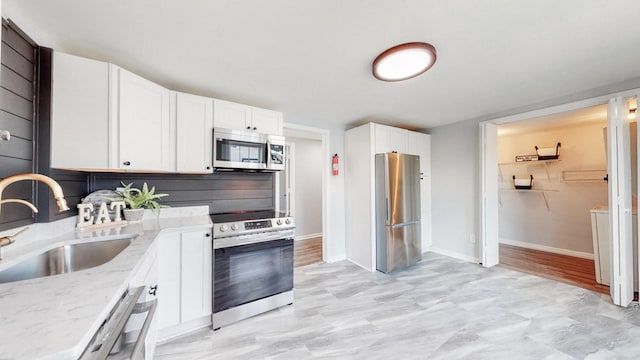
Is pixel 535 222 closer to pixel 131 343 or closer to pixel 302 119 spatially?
pixel 302 119

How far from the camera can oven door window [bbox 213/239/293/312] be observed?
1.95 meters

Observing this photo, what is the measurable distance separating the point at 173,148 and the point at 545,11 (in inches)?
114

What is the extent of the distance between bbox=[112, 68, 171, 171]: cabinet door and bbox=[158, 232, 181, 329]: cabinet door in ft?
2.18

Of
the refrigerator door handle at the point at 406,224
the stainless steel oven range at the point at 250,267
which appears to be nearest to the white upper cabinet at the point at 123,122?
the stainless steel oven range at the point at 250,267

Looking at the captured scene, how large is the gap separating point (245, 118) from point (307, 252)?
259cm

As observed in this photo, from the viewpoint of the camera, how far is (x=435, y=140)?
159 inches

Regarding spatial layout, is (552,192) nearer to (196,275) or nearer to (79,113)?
(196,275)

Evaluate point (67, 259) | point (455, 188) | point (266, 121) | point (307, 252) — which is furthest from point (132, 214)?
point (455, 188)

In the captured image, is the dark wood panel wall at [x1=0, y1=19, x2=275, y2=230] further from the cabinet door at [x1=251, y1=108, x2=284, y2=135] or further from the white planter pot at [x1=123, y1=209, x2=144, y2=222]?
the cabinet door at [x1=251, y1=108, x2=284, y2=135]

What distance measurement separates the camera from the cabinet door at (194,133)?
2156mm

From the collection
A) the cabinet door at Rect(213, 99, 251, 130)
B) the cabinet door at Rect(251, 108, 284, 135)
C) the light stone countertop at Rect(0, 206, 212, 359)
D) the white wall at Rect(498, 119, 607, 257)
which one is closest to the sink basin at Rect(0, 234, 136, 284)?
the light stone countertop at Rect(0, 206, 212, 359)

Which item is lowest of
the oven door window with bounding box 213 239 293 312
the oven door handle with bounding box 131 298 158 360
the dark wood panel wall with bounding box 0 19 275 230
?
the oven door window with bounding box 213 239 293 312

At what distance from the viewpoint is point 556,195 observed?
4.01 metres

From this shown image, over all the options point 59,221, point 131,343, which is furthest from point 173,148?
point 131,343
